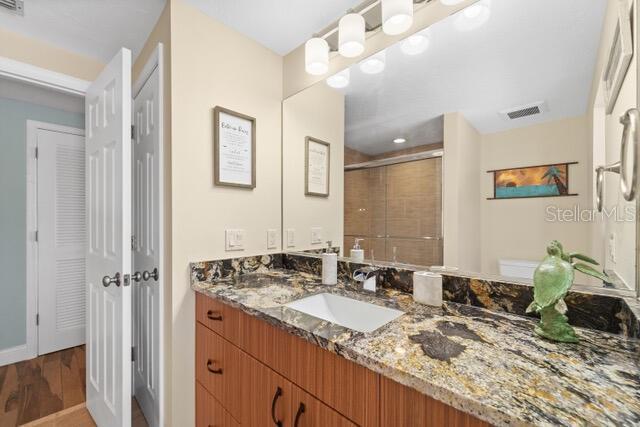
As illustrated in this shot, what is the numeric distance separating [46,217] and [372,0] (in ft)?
10.2

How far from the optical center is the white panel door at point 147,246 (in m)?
1.48

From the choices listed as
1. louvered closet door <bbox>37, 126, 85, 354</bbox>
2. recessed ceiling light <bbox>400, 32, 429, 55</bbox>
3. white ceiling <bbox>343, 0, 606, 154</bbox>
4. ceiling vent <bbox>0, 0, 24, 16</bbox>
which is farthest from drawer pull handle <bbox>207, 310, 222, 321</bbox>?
louvered closet door <bbox>37, 126, 85, 354</bbox>

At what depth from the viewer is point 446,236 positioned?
3.71 feet

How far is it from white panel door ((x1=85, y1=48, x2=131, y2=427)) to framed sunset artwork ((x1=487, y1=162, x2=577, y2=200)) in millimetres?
1578

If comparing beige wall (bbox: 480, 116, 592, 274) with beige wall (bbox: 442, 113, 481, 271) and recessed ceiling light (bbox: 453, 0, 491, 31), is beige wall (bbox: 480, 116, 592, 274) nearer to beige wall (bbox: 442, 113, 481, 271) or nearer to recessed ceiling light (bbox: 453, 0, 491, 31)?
beige wall (bbox: 442, 113, 481, 271)

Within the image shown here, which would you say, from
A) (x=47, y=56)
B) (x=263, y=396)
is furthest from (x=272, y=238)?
(x=47, y=56)

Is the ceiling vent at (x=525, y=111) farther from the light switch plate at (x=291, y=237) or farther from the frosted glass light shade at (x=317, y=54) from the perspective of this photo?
the light switch plate at (x=291, y=237)

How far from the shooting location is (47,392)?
1937 mm

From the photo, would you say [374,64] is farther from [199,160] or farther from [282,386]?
[282,386]

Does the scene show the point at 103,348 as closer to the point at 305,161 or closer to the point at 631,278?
the point at 305,161

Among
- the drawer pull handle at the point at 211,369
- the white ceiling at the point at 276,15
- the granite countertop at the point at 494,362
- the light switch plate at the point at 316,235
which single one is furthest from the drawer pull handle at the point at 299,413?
the white ceiling at the point at 276,15

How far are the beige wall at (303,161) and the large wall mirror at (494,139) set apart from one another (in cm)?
4

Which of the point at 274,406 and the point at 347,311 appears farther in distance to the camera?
the point at 347,311

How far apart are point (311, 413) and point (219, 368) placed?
22.7 inches
